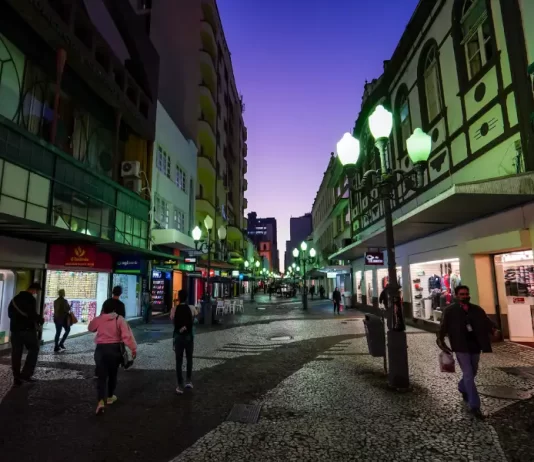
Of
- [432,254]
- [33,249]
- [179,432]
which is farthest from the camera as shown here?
[432,254]

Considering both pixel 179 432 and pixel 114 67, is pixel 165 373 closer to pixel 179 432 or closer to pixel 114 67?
pixel 179 432

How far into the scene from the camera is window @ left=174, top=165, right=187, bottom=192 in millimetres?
23894

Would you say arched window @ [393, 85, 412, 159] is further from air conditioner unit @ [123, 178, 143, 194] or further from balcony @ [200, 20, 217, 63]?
balcony @ [200, 20, 217, 63]

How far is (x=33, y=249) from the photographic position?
11.2m

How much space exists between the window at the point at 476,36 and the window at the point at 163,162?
52.9ft

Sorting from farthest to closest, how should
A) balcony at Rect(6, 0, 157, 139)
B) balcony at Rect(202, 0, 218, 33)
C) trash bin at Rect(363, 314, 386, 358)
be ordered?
balcony at Rect(202, 0, 218, 33)
balcony at Rect(6, 0, 157, 139)
trash bin at Rect(363, 314, 386, 358)

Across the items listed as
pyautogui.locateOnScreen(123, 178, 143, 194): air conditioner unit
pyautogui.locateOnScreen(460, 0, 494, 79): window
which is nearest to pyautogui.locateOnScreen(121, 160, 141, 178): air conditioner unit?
pyautogui.locateOnScreen(123, 178, 143, 194): air conditioner unit

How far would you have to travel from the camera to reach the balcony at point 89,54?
1172cm

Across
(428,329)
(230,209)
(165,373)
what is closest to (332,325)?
(428,329)

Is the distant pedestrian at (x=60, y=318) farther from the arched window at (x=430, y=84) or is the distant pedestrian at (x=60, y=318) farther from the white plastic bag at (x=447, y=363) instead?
the arched window at (x=430, y=84)

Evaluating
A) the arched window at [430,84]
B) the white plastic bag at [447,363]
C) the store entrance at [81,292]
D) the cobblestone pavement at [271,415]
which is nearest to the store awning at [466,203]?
the white plastic bag at [447,363]

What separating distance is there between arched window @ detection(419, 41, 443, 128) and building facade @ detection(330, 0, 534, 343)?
4cm

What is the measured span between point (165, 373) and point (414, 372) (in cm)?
554

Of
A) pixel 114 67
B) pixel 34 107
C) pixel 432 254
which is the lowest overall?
pixel 432 254
